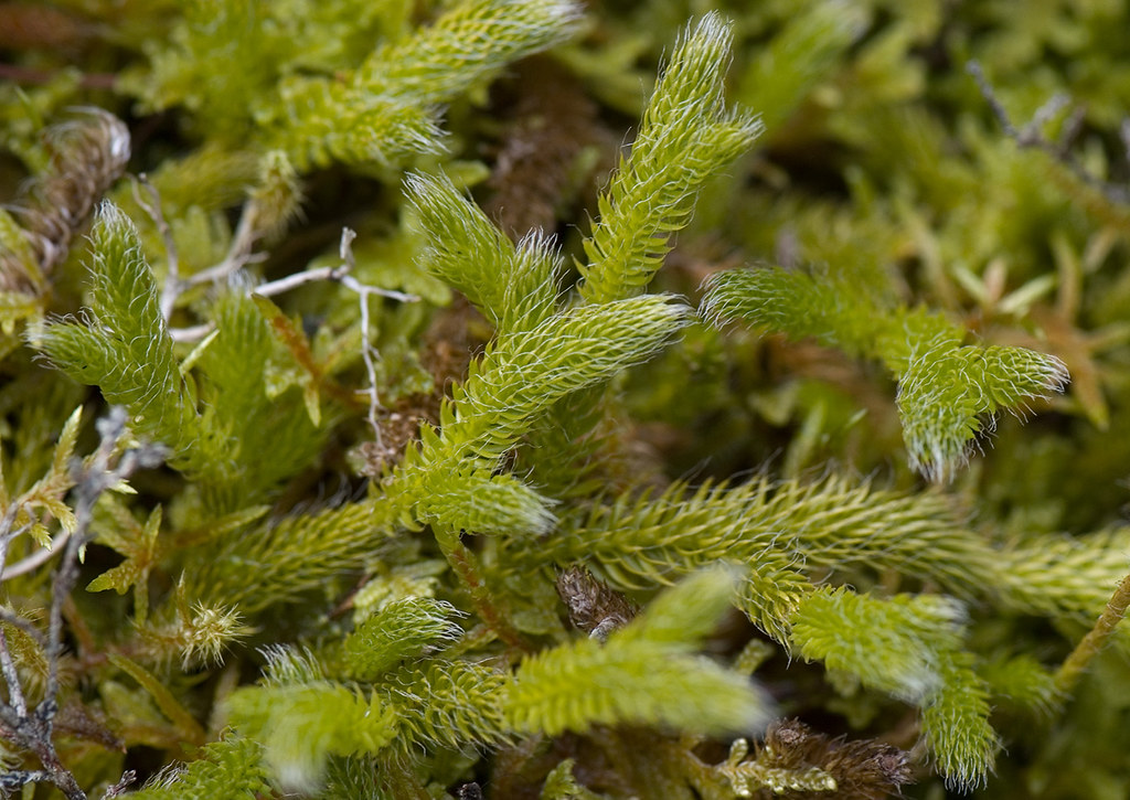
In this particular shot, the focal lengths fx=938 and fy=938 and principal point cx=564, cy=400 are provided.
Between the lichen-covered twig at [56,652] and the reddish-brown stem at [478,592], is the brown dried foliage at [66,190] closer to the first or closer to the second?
the lichen-covered twig at [56,652]

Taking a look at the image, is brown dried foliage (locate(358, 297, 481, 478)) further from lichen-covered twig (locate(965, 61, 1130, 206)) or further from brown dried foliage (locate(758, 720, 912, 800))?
lichen-covered twig (locate(965, 61, 1130, 206))

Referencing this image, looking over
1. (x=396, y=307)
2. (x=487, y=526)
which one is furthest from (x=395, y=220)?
(x=487, y=526)

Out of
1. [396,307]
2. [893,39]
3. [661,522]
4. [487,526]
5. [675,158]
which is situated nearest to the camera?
[487,526]

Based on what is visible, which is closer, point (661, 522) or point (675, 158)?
point (675, 158)

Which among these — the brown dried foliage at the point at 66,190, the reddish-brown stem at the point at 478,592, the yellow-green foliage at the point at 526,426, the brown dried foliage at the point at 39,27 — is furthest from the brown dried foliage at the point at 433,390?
the brown dried foliage at the point at 39,27

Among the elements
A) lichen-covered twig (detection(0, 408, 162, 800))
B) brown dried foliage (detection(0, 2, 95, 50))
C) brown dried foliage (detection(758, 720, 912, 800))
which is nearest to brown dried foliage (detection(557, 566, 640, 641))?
brown dried foliage (detection(758, 720, 912, 800))

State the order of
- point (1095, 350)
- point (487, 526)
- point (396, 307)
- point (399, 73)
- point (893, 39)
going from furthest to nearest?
point (893, 39), point (1095, 350), point (396, 307), point (399, 73), point (487, 526)

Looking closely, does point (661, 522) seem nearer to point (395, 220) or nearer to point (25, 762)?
point (395, 220)

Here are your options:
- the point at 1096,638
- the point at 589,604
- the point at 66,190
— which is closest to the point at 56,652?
the point at 589,604

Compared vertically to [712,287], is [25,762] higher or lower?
lower
